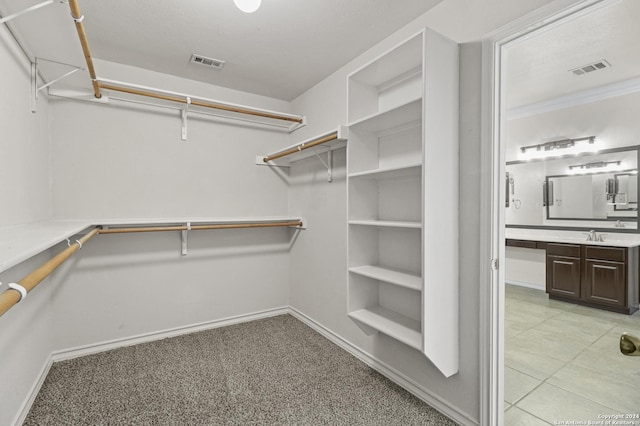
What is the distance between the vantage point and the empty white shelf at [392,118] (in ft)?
5.75

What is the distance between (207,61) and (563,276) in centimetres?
473

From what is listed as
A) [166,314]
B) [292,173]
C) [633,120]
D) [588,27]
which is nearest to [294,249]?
[292,173]

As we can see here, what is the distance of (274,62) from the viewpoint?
2.66m

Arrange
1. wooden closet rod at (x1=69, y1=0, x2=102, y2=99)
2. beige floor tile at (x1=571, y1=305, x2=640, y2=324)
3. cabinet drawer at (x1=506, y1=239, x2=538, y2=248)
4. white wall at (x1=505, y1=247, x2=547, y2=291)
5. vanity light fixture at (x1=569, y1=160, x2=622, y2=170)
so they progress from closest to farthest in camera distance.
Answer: wooden closet rod at (x1=69, y1=0, x2=102, y2=99) < beige floor tile at (x1=571, y1=305, x2=640, y2=324) < vanity light fixture at (x1=569, y1=160, x2=622, y2=170) < cabinet drawer at (x1=506, y1=239, x2=538, y2=248) < white wall at (x1=505, y1=247, x2=547, y2=291)

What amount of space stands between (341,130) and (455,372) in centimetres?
166

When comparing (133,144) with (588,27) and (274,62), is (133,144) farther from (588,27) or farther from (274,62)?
(588,27)

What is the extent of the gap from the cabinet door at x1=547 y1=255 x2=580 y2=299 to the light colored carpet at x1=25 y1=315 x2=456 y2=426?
10.3ft

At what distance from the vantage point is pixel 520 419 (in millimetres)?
1854

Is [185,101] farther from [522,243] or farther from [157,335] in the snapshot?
[522,243]

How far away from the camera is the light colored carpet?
185 cm

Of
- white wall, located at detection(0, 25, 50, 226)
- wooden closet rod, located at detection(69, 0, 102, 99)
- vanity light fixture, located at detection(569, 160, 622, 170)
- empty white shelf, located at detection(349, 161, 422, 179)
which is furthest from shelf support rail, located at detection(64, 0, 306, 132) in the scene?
A: vanity light fixture, located at detection(569, 160, 622, 170)

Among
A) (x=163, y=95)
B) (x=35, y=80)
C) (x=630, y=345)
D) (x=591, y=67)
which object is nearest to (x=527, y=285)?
(x=591, y=67)

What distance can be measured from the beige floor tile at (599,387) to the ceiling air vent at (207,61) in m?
3.55

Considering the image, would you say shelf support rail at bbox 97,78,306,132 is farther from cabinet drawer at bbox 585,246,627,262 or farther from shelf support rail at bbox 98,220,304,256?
cabinet drawer at bbox 585,246,627,262
